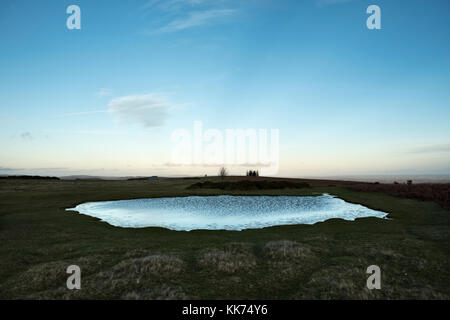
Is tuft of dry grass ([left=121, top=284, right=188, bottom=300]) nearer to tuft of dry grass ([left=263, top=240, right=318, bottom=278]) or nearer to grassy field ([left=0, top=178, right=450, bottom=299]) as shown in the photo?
grassy field ([left=0, top=178, right=450, bottom=299])

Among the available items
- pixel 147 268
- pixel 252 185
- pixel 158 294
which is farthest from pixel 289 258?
pixel 252 185

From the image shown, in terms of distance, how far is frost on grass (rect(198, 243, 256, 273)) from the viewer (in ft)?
49.4

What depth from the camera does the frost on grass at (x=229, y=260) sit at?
15055 mm

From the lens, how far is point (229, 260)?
15.8 metres

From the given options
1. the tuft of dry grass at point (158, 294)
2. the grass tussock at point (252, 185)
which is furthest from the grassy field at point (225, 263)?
the grass tussock at point (252, 185)

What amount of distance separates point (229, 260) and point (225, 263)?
1.64 feet

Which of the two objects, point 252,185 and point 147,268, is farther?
point 252,185

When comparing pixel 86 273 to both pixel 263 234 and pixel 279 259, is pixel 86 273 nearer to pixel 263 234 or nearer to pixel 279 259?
pixel 279 259

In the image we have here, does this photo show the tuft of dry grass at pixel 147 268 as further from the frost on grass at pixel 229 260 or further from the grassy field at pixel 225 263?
the frost on grass at pixel 229 260

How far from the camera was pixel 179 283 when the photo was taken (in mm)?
13109

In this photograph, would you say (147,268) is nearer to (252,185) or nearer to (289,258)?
(289,258)
